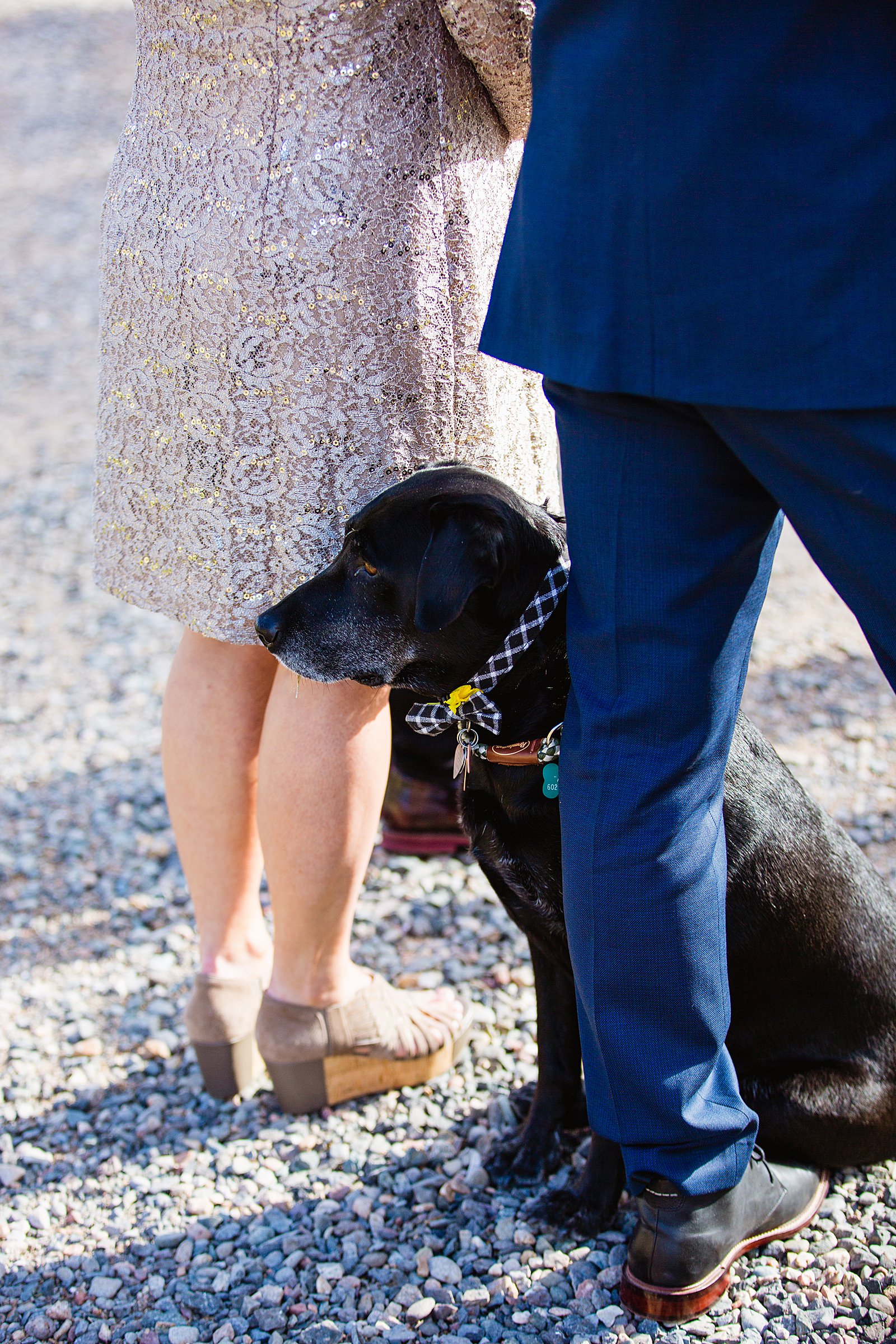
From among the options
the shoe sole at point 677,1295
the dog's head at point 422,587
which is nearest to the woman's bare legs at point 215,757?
the dog's head at point 422,587

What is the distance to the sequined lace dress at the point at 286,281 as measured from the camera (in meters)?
1.91

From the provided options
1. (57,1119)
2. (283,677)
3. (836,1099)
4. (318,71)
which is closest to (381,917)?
(57,1119)

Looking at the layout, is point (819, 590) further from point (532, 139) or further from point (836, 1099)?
point (532, 139)

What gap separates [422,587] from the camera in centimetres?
196

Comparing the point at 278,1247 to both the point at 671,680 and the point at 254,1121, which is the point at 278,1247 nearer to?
the point at 254,1121

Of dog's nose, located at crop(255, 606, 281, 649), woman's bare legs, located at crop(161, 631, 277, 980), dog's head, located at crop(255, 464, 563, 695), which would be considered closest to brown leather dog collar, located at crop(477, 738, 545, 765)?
dog's head, located at crop(255, 464, 563, 695)

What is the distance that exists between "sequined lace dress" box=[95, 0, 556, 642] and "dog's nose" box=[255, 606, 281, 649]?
0.27 ft

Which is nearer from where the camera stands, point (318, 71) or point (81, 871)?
point (318, 71)

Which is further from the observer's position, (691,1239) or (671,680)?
(691,1239)

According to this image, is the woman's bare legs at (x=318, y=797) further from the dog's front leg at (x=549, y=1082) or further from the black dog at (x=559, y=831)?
the dog's front leg at (x=549, y=1082)

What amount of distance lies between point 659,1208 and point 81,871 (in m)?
2.30

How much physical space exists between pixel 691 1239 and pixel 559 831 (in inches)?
27.9

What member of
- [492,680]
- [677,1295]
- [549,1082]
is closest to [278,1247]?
[549,1082]

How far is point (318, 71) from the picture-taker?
189cm
